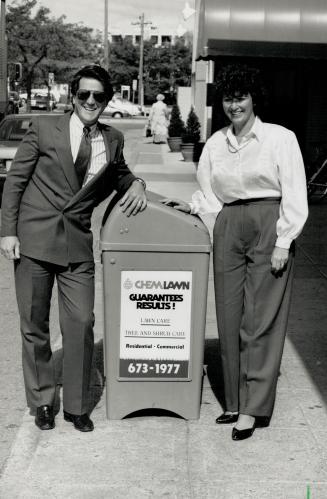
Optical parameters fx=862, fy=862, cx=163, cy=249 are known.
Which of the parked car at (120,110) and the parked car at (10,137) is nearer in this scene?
the parked car at (10,137)

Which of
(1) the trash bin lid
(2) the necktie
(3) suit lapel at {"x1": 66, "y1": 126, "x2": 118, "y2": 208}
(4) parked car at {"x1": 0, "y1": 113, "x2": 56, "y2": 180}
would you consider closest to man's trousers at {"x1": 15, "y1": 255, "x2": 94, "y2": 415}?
(1) the trash bin lid

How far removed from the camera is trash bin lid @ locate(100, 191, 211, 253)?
4469mm

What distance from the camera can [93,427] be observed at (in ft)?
15.2

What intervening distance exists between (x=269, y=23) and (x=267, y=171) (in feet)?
39.0

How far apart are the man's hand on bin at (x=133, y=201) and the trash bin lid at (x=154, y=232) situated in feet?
0.09

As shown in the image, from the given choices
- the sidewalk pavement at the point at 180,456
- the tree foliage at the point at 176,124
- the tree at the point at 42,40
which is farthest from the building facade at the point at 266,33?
the tree at the point at 42,40

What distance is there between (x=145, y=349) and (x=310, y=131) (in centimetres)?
1520

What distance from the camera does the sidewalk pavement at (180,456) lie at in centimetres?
389

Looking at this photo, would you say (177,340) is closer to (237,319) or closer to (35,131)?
(237,319)

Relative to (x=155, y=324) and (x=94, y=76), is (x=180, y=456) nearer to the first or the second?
(x=155, y=324)

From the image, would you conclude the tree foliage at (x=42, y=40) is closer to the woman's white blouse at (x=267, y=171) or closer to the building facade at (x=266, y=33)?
the building facade at (x=266, y=33)

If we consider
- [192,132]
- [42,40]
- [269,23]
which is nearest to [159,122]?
[192,132]

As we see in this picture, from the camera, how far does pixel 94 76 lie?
173 inches

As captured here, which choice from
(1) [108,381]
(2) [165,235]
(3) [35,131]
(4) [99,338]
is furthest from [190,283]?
(4) [99,338]
